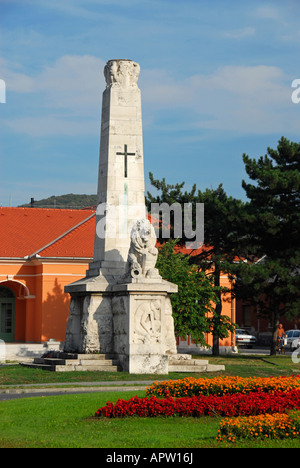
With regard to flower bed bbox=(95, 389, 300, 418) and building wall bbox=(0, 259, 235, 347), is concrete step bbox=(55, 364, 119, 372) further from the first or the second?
building wall bbox=(0, 259, 235, 347)

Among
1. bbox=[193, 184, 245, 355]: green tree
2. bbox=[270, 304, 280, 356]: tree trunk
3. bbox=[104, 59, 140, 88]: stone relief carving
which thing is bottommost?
bbox=[270, 304, 280, 356]: tree trunk

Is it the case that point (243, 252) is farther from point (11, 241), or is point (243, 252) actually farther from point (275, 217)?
point (11, 241)

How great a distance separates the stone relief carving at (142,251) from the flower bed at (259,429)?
39.1ft

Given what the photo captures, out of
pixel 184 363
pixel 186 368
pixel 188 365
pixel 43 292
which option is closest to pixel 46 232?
pixel 43 292

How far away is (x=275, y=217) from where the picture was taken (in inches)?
1396

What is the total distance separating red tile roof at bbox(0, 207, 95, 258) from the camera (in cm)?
4497

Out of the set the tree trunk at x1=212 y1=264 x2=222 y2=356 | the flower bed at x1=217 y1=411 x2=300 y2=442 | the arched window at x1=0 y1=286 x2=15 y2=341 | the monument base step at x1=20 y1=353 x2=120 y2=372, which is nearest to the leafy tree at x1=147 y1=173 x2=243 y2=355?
the tree trunk at x1=212 y1=264 x2=222 y2=356

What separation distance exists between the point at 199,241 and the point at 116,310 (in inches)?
709

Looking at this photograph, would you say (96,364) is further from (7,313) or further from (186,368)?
(7,313)

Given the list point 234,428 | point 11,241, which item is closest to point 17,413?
point 234,428

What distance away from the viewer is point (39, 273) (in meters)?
44.8

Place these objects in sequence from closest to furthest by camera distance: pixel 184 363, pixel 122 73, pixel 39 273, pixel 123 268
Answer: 1. pixel 184 363
2. pixel 123 268
3. pixel 122 73
4. pixel 39 273

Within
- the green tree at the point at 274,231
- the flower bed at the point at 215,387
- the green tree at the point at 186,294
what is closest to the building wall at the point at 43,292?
the green tree at the point at 186,294

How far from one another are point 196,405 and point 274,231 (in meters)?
22.7
